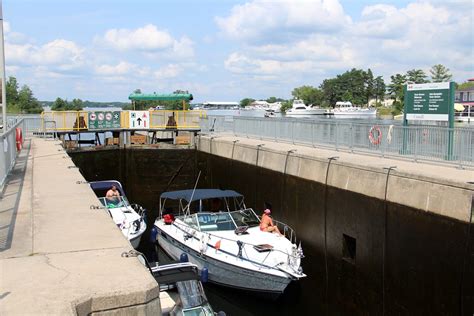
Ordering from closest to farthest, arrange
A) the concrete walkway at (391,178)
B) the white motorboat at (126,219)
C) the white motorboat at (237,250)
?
the concrete walkway at (391,178) < the white motorboat at (237,250) < the white motorboat at (126,219)

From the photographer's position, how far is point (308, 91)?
592 feet

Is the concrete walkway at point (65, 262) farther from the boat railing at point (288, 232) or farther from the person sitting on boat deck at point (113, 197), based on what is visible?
the person sitting on boat deck at point (113, 197)

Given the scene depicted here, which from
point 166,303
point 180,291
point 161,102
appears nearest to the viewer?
point 166,303

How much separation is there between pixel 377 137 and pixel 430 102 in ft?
6.32

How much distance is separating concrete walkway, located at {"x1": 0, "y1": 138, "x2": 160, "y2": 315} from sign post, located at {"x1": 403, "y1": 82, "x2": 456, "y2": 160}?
10.3m

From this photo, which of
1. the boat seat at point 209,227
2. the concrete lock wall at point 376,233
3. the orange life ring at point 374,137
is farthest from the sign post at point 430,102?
the boat seat at point 209,227

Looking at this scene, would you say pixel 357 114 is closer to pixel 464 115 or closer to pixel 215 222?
pixel 464 115

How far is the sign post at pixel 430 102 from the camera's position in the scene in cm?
1498

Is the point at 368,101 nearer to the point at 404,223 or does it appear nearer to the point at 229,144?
the point at 229,144

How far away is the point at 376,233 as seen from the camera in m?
12.3

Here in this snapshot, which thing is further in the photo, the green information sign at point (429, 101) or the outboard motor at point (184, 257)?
the outboard motor at point (184, 257)

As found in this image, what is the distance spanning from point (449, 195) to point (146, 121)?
2188cm

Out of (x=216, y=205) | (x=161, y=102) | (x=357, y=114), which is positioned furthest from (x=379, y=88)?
(x=216, y=205)

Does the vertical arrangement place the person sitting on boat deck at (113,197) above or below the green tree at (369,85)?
below
